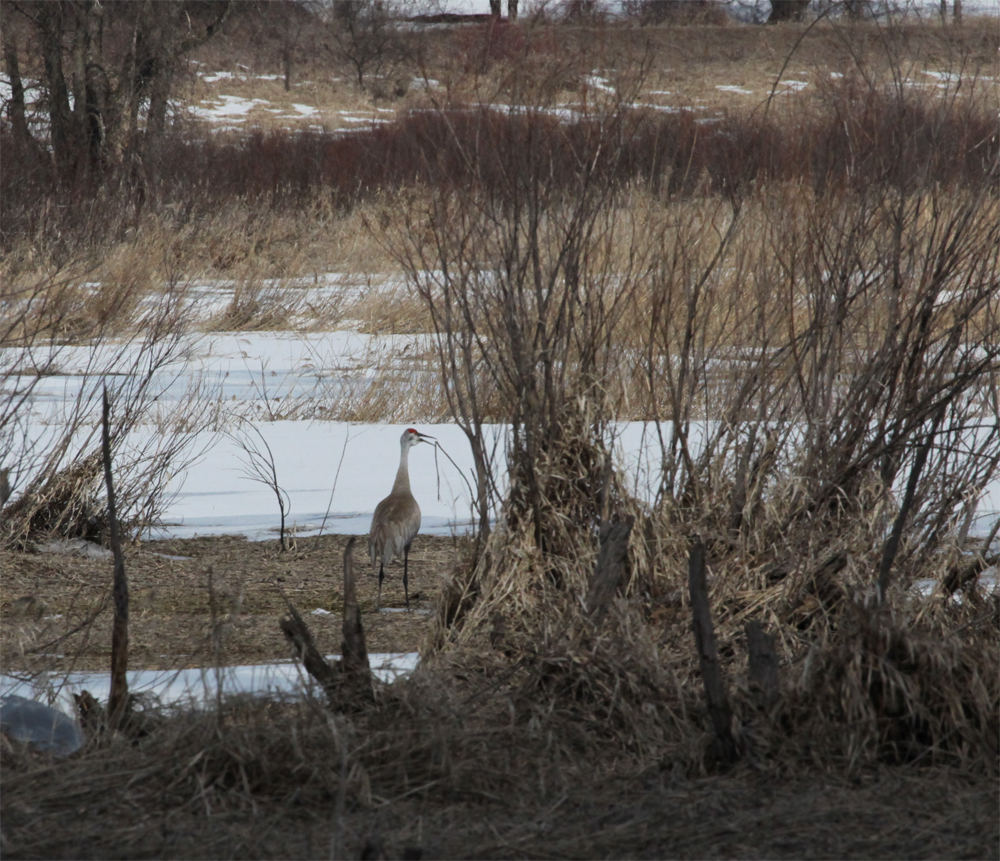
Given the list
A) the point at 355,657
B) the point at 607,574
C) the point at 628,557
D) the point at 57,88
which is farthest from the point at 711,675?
the point at 57,88

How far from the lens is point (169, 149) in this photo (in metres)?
17.4

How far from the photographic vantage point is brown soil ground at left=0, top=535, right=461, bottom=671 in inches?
139

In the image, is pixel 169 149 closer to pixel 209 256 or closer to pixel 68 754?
pixel 209 256

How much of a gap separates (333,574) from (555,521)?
55.2 inches

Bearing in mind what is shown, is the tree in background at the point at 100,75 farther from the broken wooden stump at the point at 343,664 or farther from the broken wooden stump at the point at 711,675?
the broken wooden stump at the point at 711,675

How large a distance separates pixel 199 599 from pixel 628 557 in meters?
1.66

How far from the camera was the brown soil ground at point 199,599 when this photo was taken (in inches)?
139

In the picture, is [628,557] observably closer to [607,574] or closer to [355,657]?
[607,574]

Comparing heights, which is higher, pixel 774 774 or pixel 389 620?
pixel 774 774

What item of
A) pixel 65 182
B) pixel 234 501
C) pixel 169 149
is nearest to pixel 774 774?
pixel 234 501

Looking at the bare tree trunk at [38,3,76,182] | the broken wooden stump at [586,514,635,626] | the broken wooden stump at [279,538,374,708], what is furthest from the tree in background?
the broken wooden stump at [279,538,374,708]

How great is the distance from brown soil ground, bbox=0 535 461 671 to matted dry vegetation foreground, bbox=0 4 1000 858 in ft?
0.07

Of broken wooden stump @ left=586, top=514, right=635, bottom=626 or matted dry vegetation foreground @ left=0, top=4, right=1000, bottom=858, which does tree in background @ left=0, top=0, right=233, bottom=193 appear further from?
broken wooden stump @ left=586, top=514, right=635, bottom=626

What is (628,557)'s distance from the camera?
3604mm
